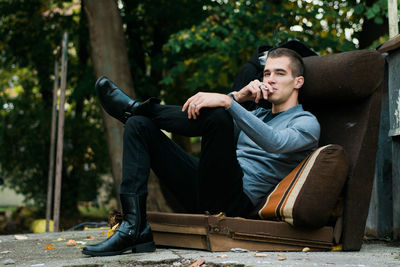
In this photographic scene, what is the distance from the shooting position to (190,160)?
11.9ft

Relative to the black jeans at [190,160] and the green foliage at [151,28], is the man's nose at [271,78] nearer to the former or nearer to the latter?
the black jeans at [190,160]

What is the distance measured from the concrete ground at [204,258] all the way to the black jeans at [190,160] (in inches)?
13.7

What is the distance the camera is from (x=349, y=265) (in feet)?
9.00

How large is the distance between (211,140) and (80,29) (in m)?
7.90

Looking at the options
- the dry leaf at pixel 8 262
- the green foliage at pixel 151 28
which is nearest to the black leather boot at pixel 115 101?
the dry leaf at pixel 8 262

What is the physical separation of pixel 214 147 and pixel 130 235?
0.69 m

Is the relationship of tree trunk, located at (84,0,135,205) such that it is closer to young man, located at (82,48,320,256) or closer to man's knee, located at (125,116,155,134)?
young man, located at (82,48,320,256)

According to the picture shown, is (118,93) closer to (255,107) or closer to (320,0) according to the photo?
(255,107)

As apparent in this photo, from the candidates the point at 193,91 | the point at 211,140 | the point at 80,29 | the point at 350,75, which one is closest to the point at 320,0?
the point at 193,91

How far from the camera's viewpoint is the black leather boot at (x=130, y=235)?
3.10 m

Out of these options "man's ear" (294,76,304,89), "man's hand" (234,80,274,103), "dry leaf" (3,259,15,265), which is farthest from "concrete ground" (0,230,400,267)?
"man's ear" (294,76,304,89)

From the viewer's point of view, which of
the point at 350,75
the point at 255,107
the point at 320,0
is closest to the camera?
the point at 350,75

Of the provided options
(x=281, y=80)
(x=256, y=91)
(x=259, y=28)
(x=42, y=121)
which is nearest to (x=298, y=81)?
(x=281, y=80)

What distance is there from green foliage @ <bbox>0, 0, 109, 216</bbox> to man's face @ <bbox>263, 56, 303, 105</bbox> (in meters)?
7.75
